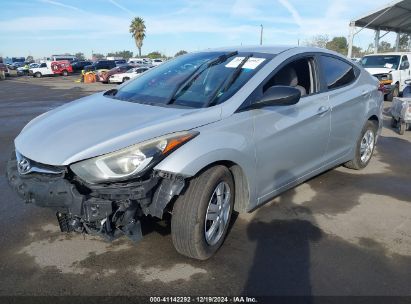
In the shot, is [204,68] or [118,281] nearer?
[118,281]

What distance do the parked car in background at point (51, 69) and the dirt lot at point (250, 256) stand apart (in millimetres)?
43866

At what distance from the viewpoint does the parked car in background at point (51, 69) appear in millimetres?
44562

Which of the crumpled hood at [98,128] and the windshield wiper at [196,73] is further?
the windshield wiper at [196,73]

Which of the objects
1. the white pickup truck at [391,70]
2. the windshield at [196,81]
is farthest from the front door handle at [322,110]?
the white pickup truck at [391,70]

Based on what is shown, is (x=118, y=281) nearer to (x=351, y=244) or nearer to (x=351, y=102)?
(x=351, y=244)

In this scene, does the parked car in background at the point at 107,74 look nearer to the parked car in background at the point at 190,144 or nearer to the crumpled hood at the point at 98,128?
the parked car in background at the point at 190,144

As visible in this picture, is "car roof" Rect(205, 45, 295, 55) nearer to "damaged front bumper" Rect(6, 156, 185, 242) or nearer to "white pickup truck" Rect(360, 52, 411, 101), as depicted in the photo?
"damaged front bumper" Rect(6, 156, 185, 242)

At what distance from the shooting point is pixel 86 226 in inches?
120

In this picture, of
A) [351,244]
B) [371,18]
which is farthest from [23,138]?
[371,18]

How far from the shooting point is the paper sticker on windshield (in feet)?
12.8

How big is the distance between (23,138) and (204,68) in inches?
73.1

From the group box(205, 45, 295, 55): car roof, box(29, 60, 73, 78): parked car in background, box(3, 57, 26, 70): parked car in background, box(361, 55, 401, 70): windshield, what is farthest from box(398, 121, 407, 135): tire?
box(3, 57, 26, 70): parked car in background

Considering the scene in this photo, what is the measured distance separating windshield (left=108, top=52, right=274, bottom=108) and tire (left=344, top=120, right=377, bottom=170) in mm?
2280

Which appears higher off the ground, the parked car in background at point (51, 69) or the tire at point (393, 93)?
the tire at point (393, 93)
